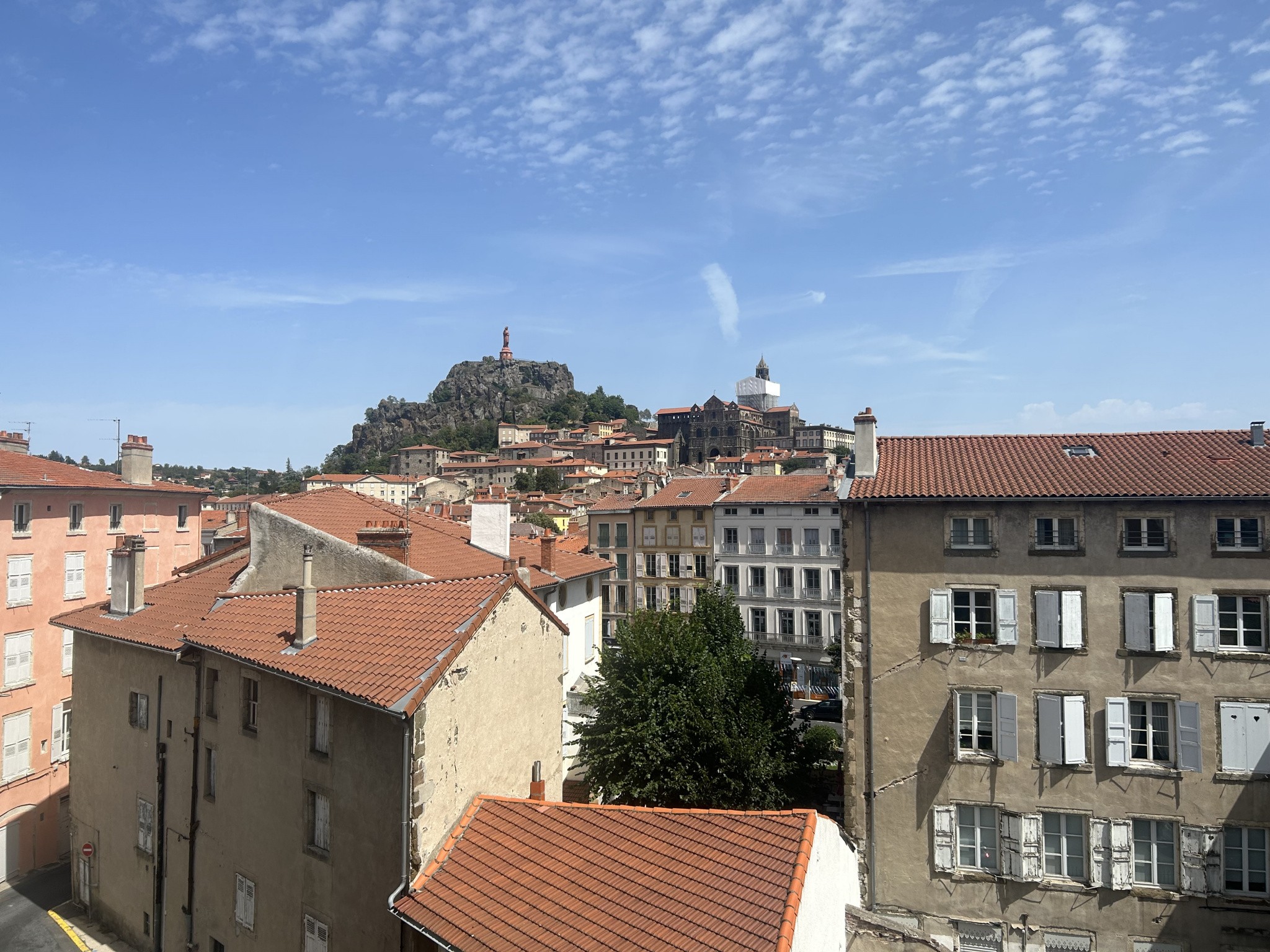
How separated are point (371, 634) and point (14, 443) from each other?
34.6 metres

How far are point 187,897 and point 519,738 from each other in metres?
9.01

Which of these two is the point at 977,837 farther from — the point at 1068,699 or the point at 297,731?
the point at 297,731

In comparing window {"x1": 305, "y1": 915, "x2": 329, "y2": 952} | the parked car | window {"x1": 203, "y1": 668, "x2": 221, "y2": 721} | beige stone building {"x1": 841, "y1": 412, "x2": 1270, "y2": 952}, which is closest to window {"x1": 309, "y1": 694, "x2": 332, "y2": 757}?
window {"x1": 305, "y1": 915, "x2": 329, "y2": 952}

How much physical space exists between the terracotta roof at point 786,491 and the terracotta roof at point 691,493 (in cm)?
164

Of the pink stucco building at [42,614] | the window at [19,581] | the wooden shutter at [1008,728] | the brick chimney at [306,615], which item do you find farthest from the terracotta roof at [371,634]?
the window at [19,581]

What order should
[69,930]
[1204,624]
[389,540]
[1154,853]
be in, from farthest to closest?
1. [69,930]
2. [1154,853]
3. [1204,624]
4. [389,540]

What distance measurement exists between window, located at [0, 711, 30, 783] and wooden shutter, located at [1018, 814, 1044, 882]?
33.7 m

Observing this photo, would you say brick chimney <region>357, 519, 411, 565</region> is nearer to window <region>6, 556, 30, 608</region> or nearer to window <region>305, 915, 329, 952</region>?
window <region>305, 915, 329, 952</region>

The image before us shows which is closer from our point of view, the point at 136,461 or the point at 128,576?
the point at 128,576

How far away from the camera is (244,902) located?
1494 centimetres

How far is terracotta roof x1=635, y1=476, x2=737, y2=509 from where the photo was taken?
52.1 m

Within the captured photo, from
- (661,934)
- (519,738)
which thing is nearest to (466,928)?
(661,934)

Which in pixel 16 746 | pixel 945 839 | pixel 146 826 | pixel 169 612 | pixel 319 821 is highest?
pixel 169 612

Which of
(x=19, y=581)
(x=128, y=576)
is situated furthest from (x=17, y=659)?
(x=128, y=576)
